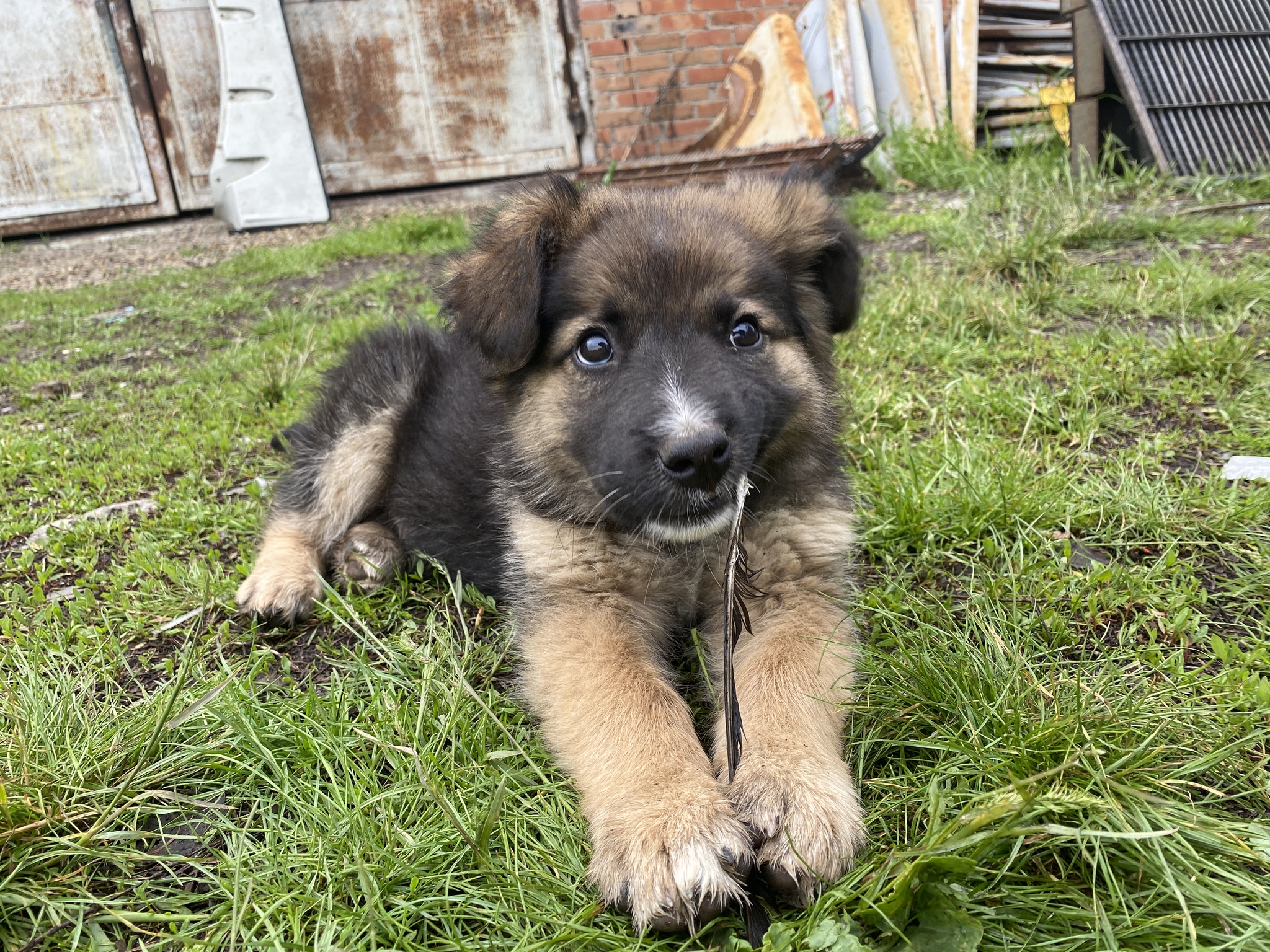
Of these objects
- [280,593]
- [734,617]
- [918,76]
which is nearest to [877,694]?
[734,617]

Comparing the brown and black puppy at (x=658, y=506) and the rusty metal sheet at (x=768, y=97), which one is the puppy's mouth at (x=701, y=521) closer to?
the brown and black puppy at (x=658, y=506)

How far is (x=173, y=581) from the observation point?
2828 millimetres

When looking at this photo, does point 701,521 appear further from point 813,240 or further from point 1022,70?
point 1022,70

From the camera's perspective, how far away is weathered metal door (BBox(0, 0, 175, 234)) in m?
8.26

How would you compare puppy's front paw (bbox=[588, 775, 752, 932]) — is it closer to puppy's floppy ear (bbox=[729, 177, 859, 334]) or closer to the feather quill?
the feather quill

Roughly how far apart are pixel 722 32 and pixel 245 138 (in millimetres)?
5156

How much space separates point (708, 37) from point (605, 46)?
1.16 m

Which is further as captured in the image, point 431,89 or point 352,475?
point 431,89

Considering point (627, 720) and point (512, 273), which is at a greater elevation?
point (512, 273)

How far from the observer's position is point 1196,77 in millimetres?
6605

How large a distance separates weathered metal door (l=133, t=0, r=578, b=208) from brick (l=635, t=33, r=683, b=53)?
89 cm

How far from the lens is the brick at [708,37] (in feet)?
31.1

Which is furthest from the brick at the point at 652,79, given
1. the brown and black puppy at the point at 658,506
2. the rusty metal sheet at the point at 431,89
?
the brown and black puppy at the point at 658,506

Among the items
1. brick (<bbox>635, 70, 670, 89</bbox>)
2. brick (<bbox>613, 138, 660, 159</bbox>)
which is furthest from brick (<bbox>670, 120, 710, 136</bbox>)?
brick (<bbox>635, 70, 670, 89</bbox>)
